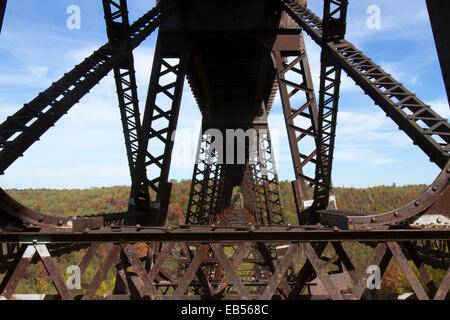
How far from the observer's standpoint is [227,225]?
6.59 metres

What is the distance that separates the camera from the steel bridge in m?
3.32

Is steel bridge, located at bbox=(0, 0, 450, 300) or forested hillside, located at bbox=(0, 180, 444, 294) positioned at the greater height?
steel bridge, located at bbox=(0, 0, 450, 300)

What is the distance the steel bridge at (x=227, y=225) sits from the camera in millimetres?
3320

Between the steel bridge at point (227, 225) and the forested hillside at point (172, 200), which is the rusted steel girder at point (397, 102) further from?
the forested hillside at point (172, 200)

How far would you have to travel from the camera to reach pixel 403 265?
10.5 ft

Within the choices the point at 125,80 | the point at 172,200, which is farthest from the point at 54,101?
the point at 172,200

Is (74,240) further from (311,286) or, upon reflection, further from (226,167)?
(226,167)

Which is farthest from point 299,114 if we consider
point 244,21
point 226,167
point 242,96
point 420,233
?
point 226,167

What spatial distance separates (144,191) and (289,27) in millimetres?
5601

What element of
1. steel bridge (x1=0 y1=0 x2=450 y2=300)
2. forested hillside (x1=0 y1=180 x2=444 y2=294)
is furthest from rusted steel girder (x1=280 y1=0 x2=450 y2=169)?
forested hillside (x1=0 y1=180 x2=444 y2=294)

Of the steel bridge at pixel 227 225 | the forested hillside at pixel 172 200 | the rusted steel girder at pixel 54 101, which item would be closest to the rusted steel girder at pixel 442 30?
the steel bridge at pixel 227 225

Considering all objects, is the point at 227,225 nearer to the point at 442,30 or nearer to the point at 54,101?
the point at 54,101

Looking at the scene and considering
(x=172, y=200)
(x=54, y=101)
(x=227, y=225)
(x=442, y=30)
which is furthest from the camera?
(x=172, y=200)

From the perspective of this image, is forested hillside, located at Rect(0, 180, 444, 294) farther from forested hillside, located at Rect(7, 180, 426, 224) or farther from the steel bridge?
the steel bridge
